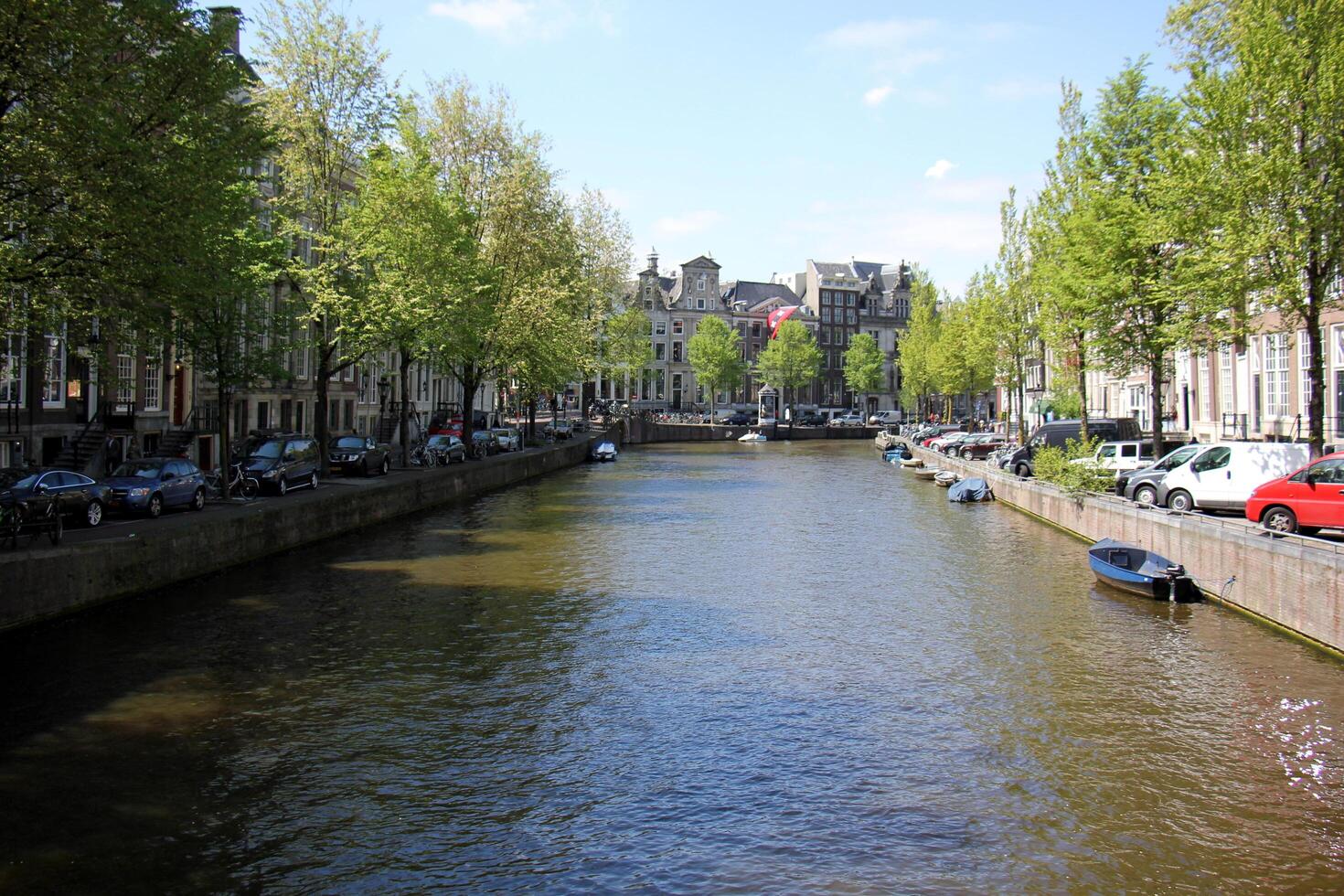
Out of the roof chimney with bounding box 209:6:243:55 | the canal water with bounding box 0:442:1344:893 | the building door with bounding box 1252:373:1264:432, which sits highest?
the roof chimney with bounding box 209:6:243:55

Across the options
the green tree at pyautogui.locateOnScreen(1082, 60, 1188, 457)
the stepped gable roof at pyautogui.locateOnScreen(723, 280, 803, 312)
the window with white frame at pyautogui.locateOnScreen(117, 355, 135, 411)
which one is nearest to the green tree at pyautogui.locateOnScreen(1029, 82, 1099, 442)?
the green tree at pyautogui.locateOnScreen(1082, 60, 1188, 457)

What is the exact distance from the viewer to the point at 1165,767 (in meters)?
13.9

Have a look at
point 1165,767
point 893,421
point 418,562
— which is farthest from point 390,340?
point 893,421

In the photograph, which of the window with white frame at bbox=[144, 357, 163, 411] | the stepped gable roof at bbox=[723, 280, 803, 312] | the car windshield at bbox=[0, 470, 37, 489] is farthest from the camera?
the stepped gable roof at bbox=[723, 280, 803, 312]

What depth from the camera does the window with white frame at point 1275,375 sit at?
42.4 meters

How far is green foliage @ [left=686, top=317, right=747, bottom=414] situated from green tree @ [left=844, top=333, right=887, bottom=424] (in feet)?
61.2

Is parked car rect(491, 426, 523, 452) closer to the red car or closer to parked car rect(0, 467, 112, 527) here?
parked car rect(0, 467, 112, 527)

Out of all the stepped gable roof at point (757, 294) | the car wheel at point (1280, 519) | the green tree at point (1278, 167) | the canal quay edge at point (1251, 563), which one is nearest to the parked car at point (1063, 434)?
the canal quay edge at point (1251, 563)

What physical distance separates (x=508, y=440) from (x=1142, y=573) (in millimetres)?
48642

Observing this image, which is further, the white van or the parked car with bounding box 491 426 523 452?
the parked car with bounding box 491 426 523 452

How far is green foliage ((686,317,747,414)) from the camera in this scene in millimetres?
129750

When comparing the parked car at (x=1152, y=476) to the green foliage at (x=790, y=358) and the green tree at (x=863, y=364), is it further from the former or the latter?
the green tree at (x=863, y=364)

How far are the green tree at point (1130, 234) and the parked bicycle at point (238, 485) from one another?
90.7 feet

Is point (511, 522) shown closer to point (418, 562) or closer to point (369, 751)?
point (418, 562)
